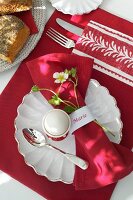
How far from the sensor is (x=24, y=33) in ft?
3.03

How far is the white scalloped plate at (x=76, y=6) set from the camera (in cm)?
99

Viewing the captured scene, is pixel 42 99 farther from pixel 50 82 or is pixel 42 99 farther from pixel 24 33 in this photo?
pixel 24 33

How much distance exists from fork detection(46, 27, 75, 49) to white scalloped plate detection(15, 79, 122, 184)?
0.41ft

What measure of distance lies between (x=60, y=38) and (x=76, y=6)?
99mm

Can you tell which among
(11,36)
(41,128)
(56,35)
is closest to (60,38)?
(56,35)

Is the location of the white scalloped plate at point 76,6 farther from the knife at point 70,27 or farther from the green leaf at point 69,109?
the green leaf at point 69,109

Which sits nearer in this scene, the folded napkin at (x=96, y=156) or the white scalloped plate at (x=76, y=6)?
the folded napkin at (x=96, y=156)

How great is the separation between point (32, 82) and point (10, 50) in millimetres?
89

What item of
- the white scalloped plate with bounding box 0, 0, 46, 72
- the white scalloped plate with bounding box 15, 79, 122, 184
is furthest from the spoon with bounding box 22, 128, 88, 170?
the white scalloped plate with bounding box 0, 0, 46, 72

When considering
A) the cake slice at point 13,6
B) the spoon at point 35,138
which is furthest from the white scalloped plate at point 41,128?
the cake slice at point 13,6

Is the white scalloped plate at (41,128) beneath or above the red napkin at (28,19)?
beneath

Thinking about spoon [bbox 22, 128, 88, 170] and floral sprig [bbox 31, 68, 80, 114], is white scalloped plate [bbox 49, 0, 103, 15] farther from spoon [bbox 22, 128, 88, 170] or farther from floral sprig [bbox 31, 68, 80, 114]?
spoon [bbox 22, 128, 88, 170]

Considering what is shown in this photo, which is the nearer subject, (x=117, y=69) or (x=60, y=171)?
(x=60, y=171)

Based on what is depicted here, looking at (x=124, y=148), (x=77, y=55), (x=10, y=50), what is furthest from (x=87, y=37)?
(x=124, y=148)
